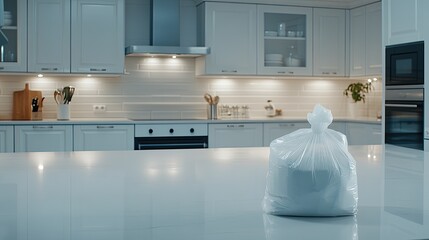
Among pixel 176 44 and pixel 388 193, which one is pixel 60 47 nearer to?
pixel 176 44

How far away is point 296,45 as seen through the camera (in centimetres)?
646

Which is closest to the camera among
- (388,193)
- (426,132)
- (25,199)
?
(25,199)

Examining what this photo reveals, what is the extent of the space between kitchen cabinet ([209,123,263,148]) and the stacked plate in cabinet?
2.25 ft

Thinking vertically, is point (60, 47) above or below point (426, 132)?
Answer: above

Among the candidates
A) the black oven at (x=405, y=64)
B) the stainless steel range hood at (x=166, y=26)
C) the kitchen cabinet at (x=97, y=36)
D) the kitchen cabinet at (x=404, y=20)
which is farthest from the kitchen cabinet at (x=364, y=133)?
the kitchen cabinet at (x=97, y=36)

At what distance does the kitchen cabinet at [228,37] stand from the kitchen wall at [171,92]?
333 mm

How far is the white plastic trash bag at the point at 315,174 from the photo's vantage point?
1.27m

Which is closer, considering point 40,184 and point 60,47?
point 40,184

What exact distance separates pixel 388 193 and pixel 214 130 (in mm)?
4309

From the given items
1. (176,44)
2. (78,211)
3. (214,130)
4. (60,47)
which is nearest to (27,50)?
(60,47)

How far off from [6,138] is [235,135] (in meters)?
2.15

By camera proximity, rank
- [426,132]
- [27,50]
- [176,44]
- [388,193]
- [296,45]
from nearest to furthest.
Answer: [388,193] → [426,132] → [27,50] → [176,44] → [296,45]

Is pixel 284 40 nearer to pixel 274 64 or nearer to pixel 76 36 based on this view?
pixel 274 64

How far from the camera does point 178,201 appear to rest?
4.92 ft
